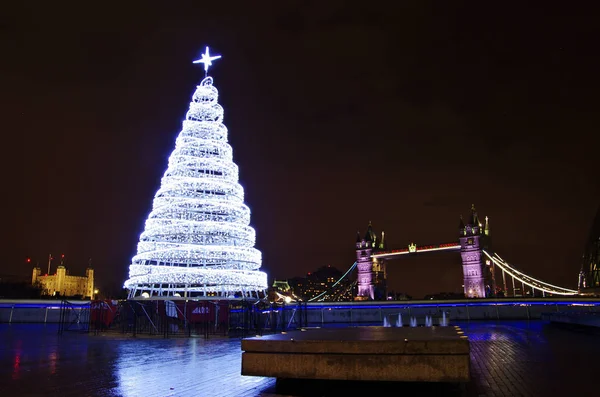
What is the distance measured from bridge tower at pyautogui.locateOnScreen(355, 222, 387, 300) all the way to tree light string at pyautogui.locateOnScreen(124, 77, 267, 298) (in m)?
92.5

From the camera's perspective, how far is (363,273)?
129m

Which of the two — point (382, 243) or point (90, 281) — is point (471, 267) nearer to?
point (382, 243)

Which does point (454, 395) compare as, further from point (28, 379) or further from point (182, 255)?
point (182, 255)

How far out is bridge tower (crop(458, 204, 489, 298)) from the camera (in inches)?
4036

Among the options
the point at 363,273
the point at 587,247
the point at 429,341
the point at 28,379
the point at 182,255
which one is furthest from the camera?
the point at 363,273

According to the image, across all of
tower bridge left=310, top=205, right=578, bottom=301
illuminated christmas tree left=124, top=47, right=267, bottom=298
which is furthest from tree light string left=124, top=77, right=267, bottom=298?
tower bridge left=310, top=205, right=578, bottom=301

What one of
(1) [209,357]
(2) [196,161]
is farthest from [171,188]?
(1) [209,357]

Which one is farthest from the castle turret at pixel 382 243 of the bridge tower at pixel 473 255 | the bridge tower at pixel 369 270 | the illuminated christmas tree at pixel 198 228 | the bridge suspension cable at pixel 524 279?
the illuminated christmas tree at pixel 198 228

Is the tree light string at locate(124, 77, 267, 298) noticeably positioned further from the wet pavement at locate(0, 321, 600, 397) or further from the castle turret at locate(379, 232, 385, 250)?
the castle turret at locate(379, 232, 385, 250)

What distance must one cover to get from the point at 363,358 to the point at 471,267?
105 metres

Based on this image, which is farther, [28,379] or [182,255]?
[182,255]

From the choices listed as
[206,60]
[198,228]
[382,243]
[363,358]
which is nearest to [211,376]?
[363,358]

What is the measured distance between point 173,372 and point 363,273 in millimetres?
120620

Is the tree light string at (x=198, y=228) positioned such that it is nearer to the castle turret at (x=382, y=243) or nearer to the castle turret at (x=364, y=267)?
the castle turret at (x=364, y=267)
